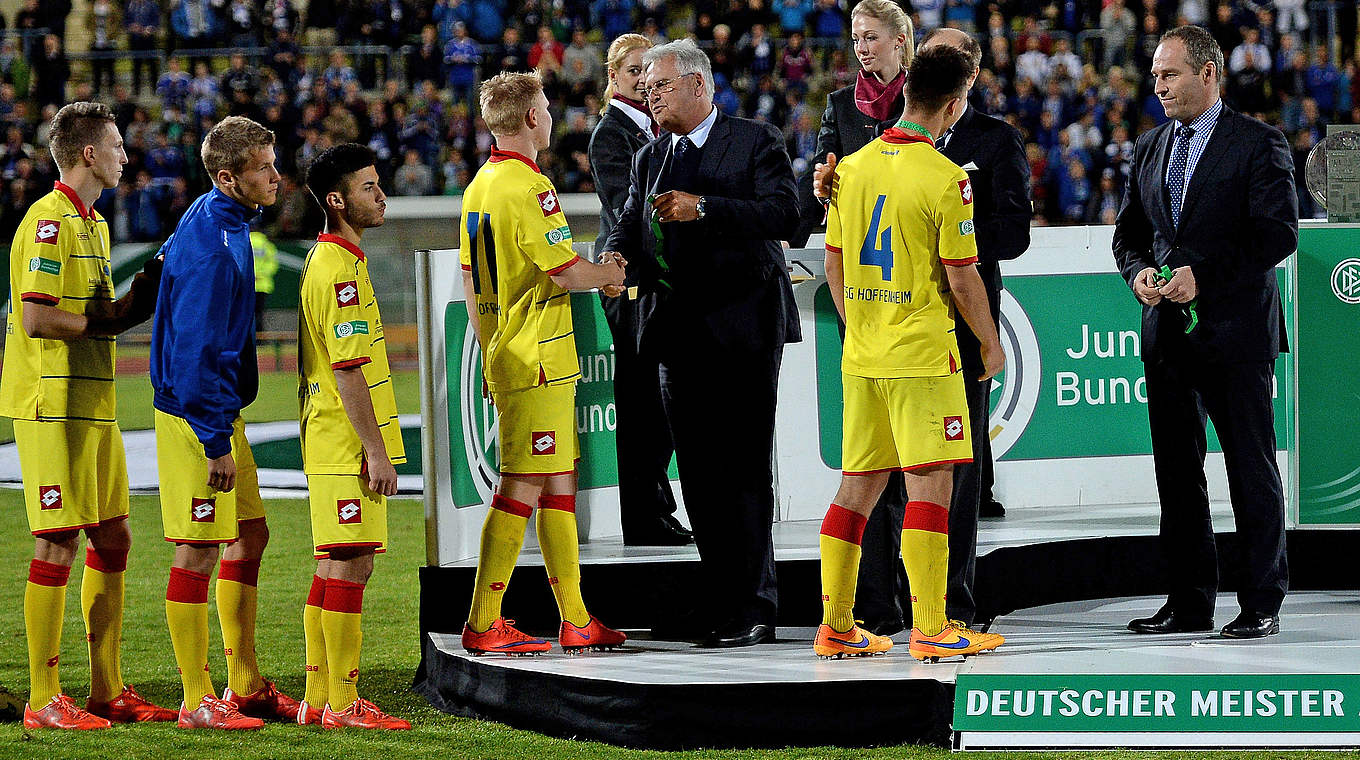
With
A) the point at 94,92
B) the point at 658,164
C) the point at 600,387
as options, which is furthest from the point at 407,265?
the point at 658,164

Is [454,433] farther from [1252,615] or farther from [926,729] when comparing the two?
[1252,615]

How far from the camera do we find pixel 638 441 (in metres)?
6.15

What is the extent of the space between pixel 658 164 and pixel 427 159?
608 inches

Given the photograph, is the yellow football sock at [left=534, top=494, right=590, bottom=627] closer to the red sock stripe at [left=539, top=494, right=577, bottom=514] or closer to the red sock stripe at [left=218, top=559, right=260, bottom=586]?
the red sock stripe at [left=539, top=494, right=577, bottom=514]

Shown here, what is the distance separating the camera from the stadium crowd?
720 inches

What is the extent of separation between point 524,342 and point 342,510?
785 millimetres

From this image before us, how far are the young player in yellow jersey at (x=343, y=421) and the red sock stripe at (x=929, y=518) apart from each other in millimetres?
1537

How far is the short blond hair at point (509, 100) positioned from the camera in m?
4.82

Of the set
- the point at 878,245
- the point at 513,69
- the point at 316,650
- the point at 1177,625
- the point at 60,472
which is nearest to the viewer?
the point at 878,245

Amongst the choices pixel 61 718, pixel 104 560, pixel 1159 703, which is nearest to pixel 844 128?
pixel 1159 703

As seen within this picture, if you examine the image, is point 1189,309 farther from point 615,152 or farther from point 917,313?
point 615,152

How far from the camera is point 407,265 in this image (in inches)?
716

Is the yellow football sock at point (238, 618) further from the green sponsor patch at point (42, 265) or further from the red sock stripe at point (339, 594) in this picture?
the green sponsor patch at point (42, 265)

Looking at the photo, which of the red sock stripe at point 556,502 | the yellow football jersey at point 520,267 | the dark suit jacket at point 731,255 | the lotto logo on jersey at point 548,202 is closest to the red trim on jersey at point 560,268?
the yellow football jersey at point 520,267
